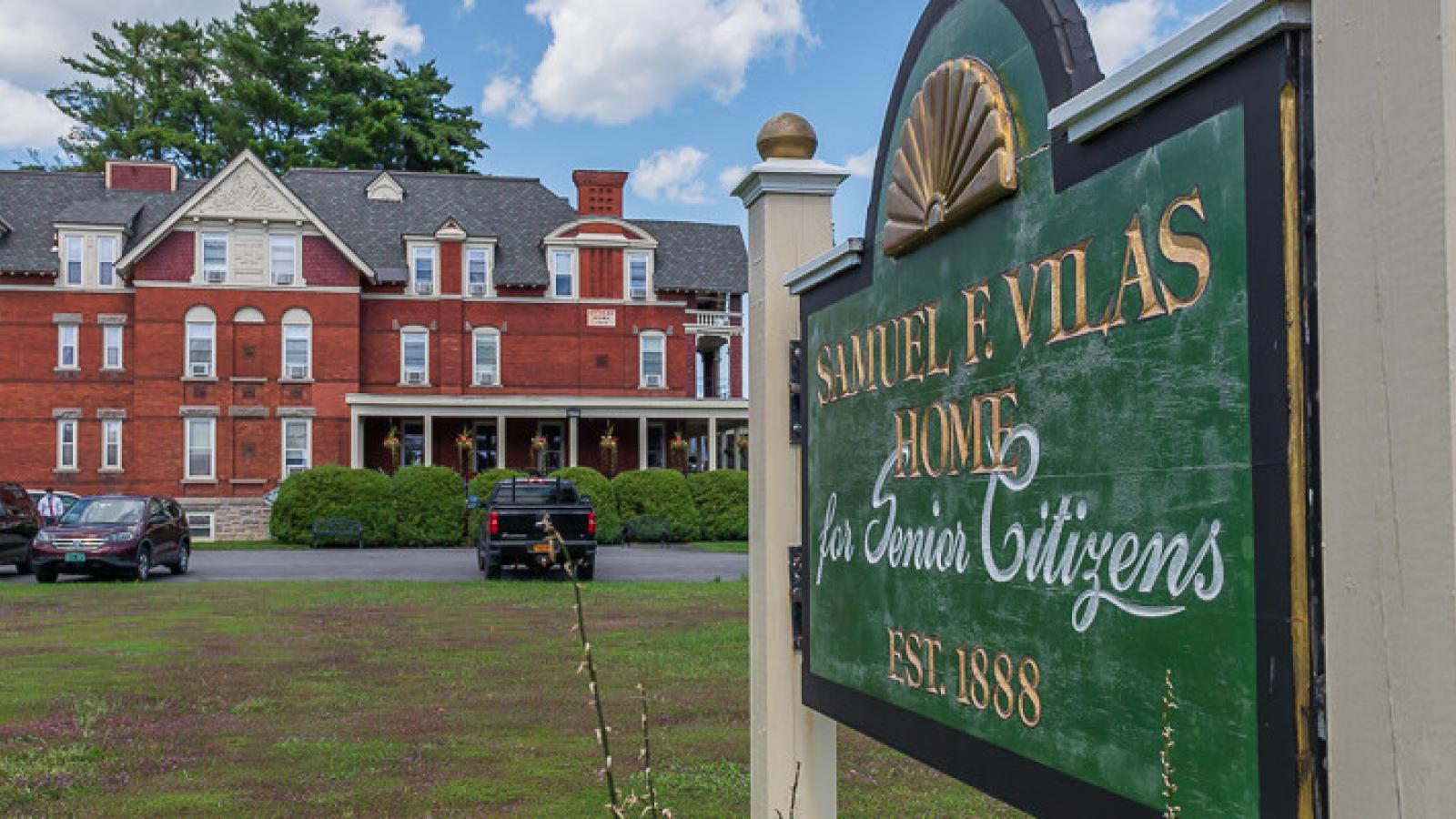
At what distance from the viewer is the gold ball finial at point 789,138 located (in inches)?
178

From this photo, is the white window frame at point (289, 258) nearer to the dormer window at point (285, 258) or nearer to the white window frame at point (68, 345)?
the dormer window at point (285, 258)

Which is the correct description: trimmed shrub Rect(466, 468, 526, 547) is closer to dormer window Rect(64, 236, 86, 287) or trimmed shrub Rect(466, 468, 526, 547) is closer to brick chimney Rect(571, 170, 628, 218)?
brick chimney Rect(571, 170, 628, 218)

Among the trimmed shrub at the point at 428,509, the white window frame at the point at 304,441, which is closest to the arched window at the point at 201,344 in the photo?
the white window frame at the point at 304,441

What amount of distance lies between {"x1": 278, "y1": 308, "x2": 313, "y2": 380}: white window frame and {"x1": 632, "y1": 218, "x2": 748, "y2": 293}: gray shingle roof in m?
12.0

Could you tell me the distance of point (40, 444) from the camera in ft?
142

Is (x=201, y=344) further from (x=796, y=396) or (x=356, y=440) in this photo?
(x=796, y=396)

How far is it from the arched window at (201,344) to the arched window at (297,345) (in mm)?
2202

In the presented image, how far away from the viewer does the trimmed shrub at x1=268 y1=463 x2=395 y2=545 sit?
3731cm

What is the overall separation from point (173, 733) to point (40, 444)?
39.1 meters

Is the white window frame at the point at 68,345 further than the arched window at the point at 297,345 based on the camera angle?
No

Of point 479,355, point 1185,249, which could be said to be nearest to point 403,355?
point 479,355

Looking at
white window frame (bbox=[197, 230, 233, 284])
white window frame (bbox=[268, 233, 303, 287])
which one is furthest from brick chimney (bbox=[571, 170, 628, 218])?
white window frame (bbox=[197, 230, 233, 284])

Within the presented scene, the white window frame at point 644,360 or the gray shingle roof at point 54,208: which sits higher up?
the gray shingle roof at point 54,208

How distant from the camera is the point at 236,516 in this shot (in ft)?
140
